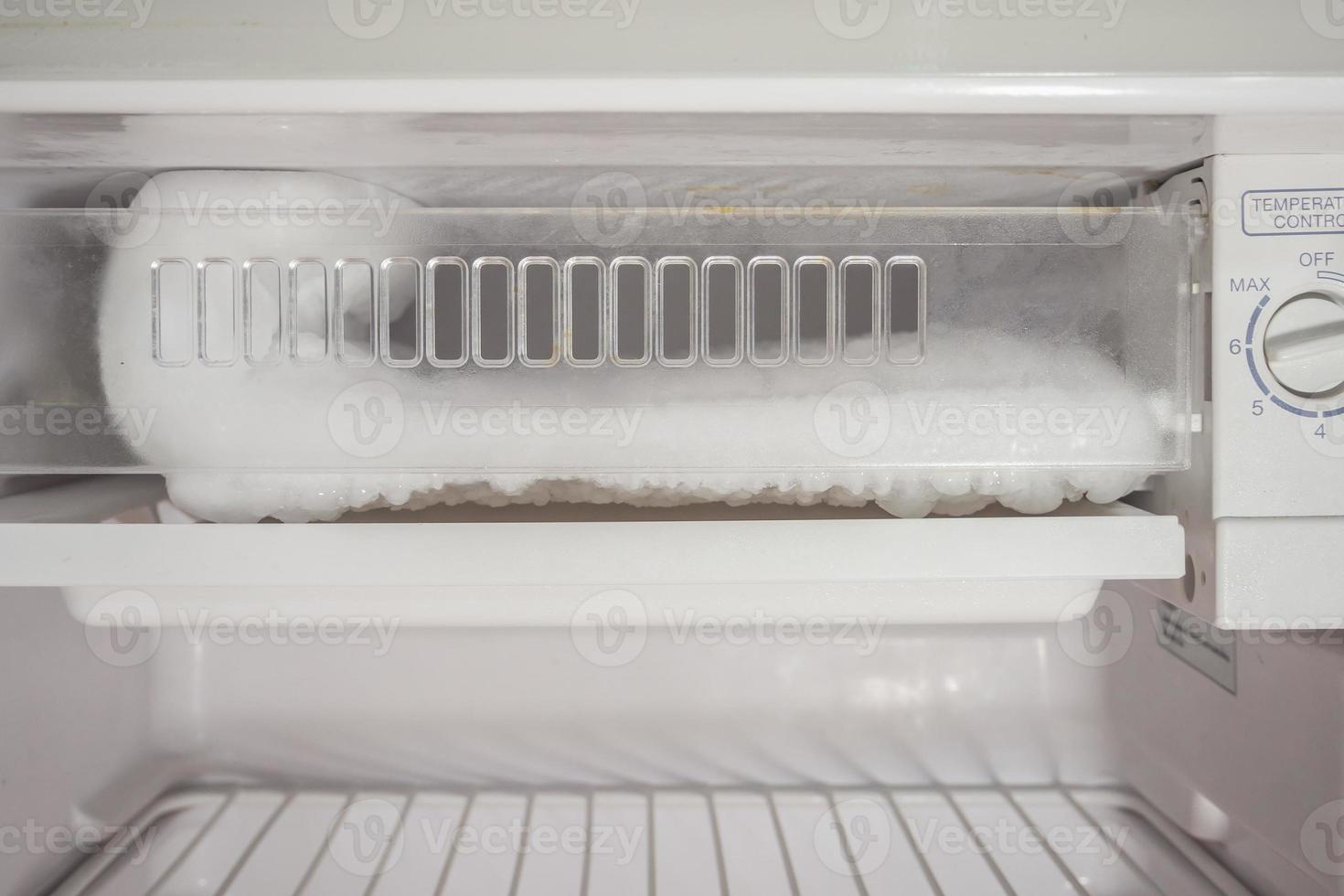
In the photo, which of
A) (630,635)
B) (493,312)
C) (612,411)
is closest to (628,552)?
(612,411)

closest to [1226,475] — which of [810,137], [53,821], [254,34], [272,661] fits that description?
[810,137]

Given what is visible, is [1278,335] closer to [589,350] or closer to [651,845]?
[589,350]

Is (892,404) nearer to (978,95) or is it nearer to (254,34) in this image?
(978,95)

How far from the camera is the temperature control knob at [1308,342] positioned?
40cm

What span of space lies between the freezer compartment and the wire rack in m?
0.45

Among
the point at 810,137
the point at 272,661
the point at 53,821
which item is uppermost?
the point at 810,137

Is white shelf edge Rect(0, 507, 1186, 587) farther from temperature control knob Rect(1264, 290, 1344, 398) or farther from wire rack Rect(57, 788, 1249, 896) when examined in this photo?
wire rack Rect(57, 788, 1249, 896)

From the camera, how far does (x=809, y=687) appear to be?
756 millimetres

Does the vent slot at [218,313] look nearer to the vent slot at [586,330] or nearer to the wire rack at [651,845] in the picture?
the vent slot at [586,330]

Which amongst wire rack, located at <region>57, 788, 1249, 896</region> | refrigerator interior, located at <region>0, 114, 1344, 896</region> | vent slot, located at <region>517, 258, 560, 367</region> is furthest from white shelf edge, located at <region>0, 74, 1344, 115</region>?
wire rack, located at <region>57, 788, 1249, 896</region>

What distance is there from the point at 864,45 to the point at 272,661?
73 centimetres

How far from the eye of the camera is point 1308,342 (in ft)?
1.32

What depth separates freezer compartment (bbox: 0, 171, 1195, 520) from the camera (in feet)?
1.34

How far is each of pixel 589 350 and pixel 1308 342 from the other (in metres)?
0.37
